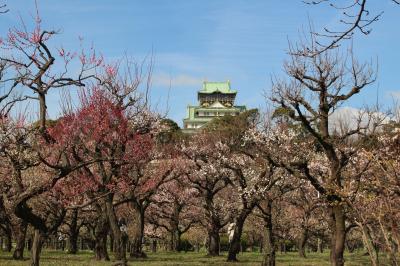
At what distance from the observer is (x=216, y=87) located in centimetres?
15700

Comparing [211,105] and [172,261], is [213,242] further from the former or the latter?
[211,105]

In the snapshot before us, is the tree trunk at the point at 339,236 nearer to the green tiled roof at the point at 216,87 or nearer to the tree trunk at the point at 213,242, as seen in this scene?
the tree trunk at the point at 213,242

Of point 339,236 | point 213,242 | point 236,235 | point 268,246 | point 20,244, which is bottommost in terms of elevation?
point 213,242

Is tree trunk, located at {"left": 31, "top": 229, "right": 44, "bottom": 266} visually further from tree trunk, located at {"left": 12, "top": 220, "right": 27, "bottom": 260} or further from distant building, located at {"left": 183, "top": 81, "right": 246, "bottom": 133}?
distant building, located at {"left": 183, "top": 81, "right": 246, "bottom": 133}

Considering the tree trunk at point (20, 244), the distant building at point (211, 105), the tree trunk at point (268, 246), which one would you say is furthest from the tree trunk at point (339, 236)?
the distant building at point (211, 105)

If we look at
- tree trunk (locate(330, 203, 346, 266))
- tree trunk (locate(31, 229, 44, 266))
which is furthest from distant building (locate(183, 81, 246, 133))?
tree trunk (locate(31, 229, 44, 266))

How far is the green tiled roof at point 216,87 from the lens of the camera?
156m

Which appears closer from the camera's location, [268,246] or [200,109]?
[268,246]

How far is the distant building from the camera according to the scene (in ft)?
458

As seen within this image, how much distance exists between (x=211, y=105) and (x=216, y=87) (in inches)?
571

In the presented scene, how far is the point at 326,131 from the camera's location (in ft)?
59.5

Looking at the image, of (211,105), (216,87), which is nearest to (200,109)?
(211,105)

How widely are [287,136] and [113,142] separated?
12.8 meters

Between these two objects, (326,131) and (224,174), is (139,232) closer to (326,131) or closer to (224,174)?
(224,174)
